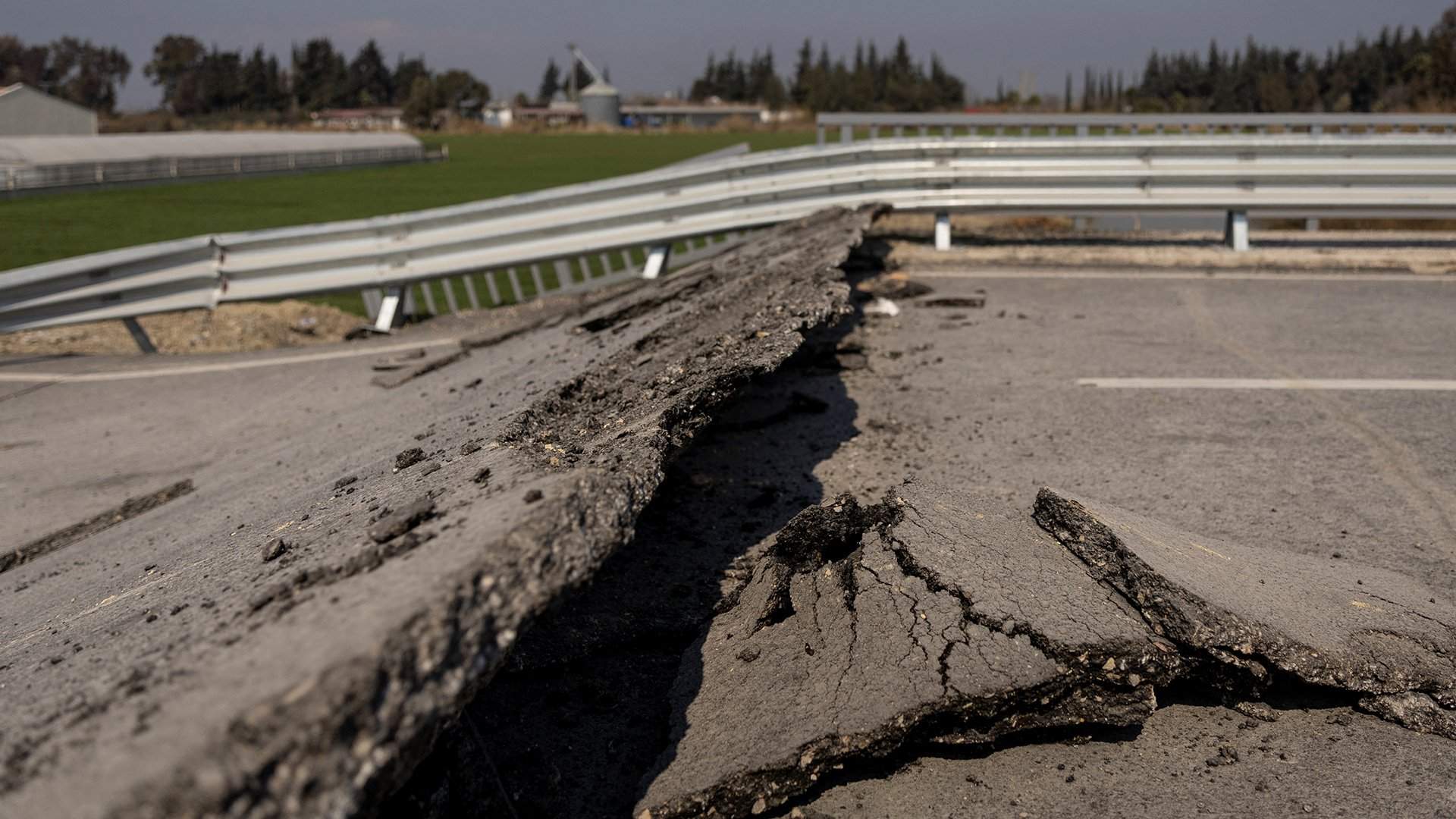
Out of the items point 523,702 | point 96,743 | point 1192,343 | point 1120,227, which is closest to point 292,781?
point 96,743

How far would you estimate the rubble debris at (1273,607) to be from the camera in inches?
107

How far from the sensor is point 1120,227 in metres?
10.5

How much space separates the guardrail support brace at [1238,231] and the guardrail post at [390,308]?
21.9 ft

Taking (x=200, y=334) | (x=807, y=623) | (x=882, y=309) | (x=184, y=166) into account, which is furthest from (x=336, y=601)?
(x=184, y=166)

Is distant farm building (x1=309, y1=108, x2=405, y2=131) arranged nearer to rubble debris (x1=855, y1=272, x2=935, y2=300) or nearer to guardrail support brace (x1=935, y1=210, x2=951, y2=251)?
guardrail support brace (x1=935, y1=210, x2=951, y2=251)

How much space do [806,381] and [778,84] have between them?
486ft

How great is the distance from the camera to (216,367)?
7.59 metres

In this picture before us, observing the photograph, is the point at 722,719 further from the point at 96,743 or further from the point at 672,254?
the point at 672,254

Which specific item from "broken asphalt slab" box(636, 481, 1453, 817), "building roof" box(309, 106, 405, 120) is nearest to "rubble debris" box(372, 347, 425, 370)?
"broken asphalt slab" box(636, 481, 1453, 817)

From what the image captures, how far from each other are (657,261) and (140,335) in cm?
399

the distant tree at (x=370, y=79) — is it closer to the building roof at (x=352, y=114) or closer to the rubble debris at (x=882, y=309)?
the building roof at (x=352, y=114)

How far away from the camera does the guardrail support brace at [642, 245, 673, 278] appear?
8705mm

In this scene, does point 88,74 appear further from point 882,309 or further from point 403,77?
point 882,309

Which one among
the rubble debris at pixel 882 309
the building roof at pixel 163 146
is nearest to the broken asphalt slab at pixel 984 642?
the rubble debris at pixel 882 309
